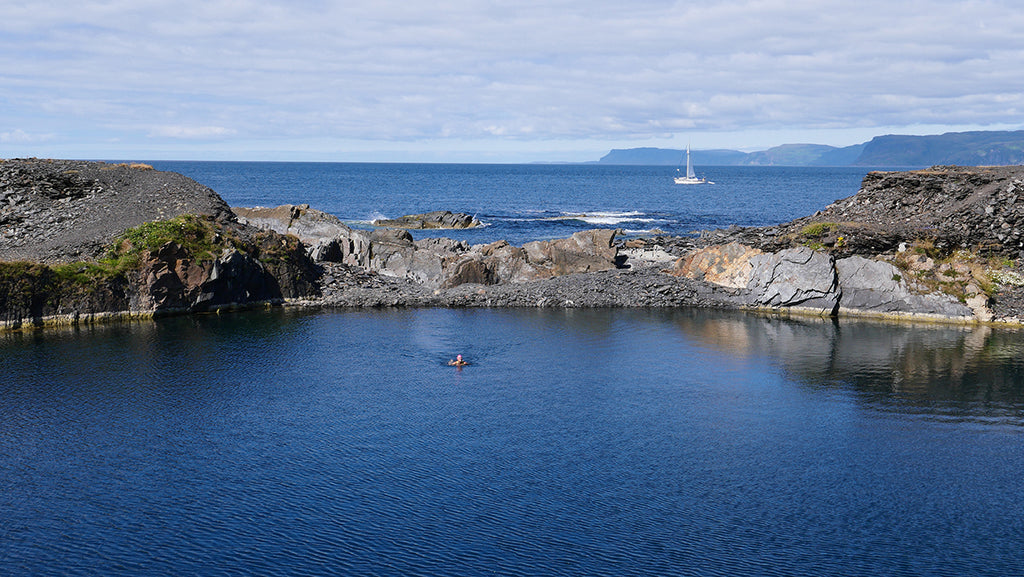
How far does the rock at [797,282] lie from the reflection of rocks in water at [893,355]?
6.93 ft

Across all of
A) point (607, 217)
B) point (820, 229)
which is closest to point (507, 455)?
point (820, 229)

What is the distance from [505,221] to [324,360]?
88.0 meters

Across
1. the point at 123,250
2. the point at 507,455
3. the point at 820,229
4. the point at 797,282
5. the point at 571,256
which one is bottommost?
the point at 507,455

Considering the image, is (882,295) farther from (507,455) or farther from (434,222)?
(434,222)

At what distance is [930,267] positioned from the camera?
215ft

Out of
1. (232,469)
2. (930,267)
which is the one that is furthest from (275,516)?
(930,267)

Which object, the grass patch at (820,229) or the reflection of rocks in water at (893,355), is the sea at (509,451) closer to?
the reflection of rocks in water at (893,355)

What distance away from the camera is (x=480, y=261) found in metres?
74.3

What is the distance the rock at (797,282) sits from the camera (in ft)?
219

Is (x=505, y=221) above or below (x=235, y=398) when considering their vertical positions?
above

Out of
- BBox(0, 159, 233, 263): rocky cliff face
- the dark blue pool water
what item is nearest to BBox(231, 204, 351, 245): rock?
BBox(0, 159, 233, 263): rocky cliff face

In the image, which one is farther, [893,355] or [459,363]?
[893,355]

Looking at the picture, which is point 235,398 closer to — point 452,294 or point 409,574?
point 409,574

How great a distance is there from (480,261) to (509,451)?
40.5 m
